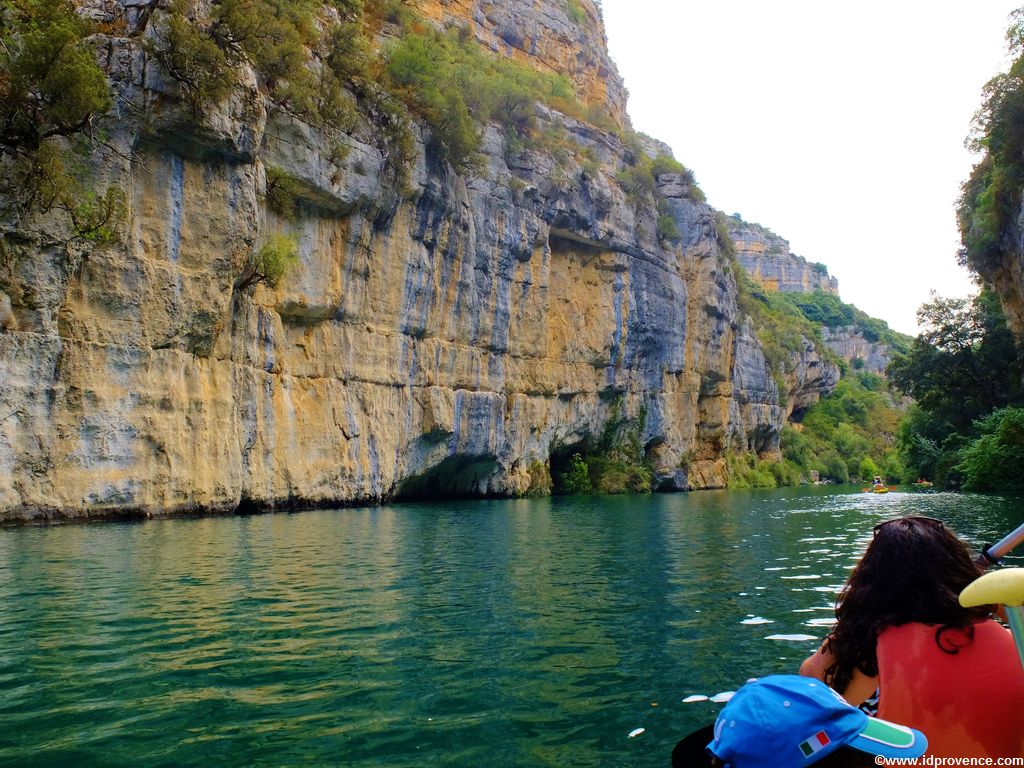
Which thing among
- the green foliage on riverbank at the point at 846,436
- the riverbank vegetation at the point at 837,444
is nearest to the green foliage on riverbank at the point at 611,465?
the riverbank vegetation at the point at 837,444

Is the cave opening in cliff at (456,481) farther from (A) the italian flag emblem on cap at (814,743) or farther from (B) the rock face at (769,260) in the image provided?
(B) the rock face at (769,260)

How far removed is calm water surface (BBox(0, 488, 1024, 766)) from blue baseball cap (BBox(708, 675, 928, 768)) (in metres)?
2.47

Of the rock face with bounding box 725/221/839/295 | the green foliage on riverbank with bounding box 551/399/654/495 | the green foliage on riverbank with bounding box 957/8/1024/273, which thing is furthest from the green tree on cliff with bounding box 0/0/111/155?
the rock face with bounding box 725/221/839/295

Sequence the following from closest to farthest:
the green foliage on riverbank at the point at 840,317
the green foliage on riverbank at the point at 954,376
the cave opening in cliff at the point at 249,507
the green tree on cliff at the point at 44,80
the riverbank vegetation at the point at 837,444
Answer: the green tree on cliff at the point at 44,80
the cave opening in cliff at the point at 249,507
the green foliage on riverbank at the point at 954,376
the riverbank vegetation at the point at 837,444
the green foliage on riverbank at the point at 840,317

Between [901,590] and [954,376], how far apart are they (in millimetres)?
43764

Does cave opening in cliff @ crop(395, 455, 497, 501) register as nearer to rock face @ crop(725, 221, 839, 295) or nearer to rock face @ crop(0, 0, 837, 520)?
rock face @ crop(0, 0, 837, 520)

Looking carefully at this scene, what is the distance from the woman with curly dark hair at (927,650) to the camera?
3.06 meters

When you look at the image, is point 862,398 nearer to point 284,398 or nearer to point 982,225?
point 982,225

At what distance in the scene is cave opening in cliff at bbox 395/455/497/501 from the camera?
132ft

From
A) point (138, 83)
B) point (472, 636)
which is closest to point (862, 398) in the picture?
point (138, 83)

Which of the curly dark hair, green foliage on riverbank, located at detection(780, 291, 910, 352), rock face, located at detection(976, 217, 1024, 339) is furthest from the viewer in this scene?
green foliage on riverbank, located at detection(780, 291, 910, 352)

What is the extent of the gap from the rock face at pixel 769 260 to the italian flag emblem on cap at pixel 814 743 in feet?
482

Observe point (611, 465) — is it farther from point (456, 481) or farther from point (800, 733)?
point (800, 733)

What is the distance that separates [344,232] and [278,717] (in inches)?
1116
